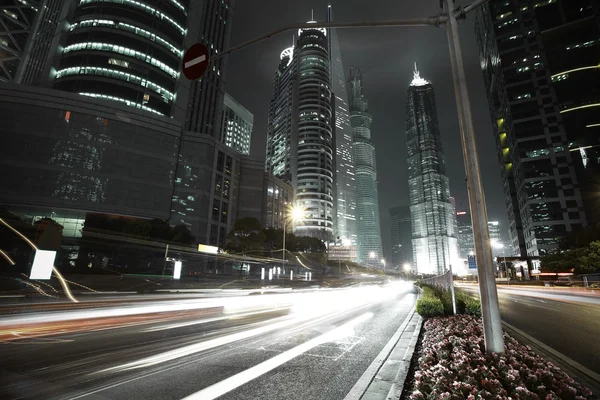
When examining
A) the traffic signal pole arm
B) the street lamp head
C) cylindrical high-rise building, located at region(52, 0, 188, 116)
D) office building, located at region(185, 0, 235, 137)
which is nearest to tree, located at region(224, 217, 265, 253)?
the street lamp head

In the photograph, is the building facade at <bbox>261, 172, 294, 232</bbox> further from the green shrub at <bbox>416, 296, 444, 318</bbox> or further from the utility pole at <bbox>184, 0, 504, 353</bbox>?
the utility pole at <bbox>184, 0, 504, 353</bbox>

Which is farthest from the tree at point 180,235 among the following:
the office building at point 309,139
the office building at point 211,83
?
the office building at point 309,139

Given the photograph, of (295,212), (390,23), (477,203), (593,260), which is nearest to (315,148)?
(295,212)

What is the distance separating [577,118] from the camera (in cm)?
9019

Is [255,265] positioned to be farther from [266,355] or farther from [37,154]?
[266,355]

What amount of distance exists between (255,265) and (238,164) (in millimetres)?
39119

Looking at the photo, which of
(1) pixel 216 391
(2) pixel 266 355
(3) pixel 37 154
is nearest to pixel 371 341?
(2) pixel 266 355

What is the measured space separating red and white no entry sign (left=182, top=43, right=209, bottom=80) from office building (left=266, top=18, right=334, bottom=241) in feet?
437

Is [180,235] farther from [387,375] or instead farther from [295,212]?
[387,375]

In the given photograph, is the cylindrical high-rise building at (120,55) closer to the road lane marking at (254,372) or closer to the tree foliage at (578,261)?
the road lane marking at (254,372)

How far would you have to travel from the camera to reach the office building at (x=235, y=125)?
180 meters

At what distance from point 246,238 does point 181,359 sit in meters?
64.5

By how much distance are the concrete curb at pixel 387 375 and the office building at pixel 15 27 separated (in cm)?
11666

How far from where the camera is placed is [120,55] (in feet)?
237
